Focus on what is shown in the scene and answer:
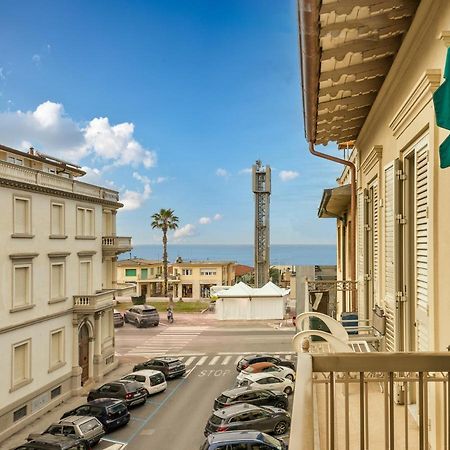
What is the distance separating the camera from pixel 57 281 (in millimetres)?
23719

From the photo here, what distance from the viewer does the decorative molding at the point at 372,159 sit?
7.26m

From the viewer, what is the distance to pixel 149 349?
1401 inches

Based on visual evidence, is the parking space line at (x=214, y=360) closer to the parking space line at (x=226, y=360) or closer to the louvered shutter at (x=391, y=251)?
the parking space line at (x=226, y=360)

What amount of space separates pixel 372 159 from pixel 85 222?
21101mm

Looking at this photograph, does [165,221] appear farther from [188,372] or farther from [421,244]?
[421,244]

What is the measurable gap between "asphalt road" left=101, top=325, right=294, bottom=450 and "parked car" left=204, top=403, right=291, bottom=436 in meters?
1.23

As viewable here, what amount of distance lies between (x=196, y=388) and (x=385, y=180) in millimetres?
21751

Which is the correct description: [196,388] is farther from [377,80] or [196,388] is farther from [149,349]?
[377,80]

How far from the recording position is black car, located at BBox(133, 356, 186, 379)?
27.5 metres

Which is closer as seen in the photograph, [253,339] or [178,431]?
[178,431]

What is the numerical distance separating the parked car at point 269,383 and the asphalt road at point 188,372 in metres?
2.18

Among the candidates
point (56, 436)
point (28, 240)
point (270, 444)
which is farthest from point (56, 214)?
point (270, 444)

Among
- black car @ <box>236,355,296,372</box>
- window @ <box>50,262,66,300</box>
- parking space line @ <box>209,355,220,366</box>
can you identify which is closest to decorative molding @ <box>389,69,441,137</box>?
window @ <box>50,262,66,300</box>

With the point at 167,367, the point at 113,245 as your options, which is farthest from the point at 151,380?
the point at 113,245
